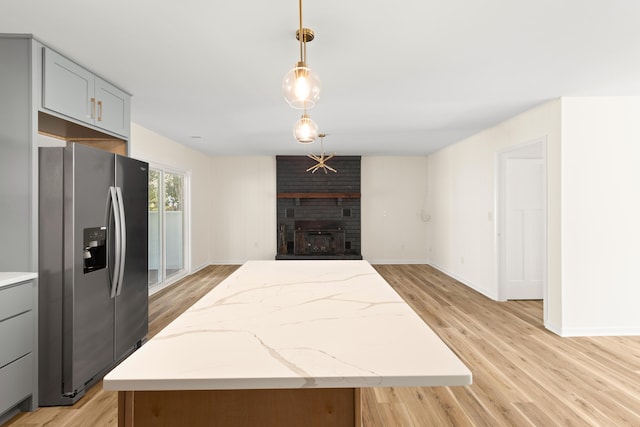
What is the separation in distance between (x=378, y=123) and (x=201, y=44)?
2.74m

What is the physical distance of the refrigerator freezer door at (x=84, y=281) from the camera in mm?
2244

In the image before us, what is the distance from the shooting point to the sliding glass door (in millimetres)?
5191

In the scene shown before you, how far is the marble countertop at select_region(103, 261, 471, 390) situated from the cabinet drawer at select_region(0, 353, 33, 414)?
1.50m

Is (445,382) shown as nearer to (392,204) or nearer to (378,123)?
(378,123)

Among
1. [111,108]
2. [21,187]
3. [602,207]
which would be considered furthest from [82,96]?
[602,207]

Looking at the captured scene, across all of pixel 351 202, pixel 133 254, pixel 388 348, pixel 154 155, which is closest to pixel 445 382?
pixel 388 348

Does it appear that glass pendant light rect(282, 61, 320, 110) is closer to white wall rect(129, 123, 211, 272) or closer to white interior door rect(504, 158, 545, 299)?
white wall rect(129, 123, 211, 272)

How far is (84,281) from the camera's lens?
7.70ft

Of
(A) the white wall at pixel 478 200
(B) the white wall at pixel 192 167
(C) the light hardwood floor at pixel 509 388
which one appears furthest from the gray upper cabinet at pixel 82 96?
(A) the white wall at pixel 478 200

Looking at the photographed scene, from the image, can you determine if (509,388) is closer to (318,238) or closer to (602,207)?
(602,207)

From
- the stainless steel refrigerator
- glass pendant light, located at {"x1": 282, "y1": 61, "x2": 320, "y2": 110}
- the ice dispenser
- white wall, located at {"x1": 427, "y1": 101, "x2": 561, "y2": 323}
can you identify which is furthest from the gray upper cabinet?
white wall, located at {"x1": 427, "y1": 101, "x2": 561, "y2": 323}

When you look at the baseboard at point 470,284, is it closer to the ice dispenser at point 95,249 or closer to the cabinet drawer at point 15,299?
the ice dispenser at point 95,249

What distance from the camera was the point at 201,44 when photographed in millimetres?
2320

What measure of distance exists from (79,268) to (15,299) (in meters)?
0.36
